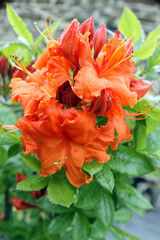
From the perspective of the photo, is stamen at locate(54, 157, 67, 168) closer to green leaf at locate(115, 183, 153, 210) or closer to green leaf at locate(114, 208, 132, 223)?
green leaf at locate(115, 183, 153, 210)

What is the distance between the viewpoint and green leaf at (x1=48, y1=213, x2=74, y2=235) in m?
0.81

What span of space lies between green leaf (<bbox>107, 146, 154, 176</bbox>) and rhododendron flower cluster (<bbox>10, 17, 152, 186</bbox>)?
0.09 m

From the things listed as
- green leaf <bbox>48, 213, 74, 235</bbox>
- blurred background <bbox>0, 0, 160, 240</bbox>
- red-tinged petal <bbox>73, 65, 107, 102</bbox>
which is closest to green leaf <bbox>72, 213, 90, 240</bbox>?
green leaf <bbox>48, 213, 74, 235</bbox>

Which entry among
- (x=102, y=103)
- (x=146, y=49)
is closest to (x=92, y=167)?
(x=102, y=103)

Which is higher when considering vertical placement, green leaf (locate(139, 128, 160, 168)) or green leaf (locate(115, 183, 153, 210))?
green leaf (locate(139, 128, 160, 168))

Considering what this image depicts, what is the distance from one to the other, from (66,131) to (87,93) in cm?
10

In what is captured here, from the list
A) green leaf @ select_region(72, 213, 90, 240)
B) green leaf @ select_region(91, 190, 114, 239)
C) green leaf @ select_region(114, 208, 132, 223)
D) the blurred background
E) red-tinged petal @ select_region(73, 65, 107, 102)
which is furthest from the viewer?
the blurred background

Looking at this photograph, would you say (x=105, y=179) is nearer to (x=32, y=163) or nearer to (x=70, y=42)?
(x=32, y=163)

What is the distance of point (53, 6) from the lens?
4.10 meters

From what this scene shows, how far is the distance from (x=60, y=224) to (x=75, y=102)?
50 centimetres

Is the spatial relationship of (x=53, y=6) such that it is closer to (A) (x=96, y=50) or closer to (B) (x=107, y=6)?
(B) (x=107, y=6)

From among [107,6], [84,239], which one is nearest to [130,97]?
[84,239]

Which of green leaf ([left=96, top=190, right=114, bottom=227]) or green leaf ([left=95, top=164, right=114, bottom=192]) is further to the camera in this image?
green leaf ([left=96, top=190, right=114, bottom=227])

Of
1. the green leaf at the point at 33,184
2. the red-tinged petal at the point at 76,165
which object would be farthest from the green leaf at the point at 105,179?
the green leaf at the point at 33,184
